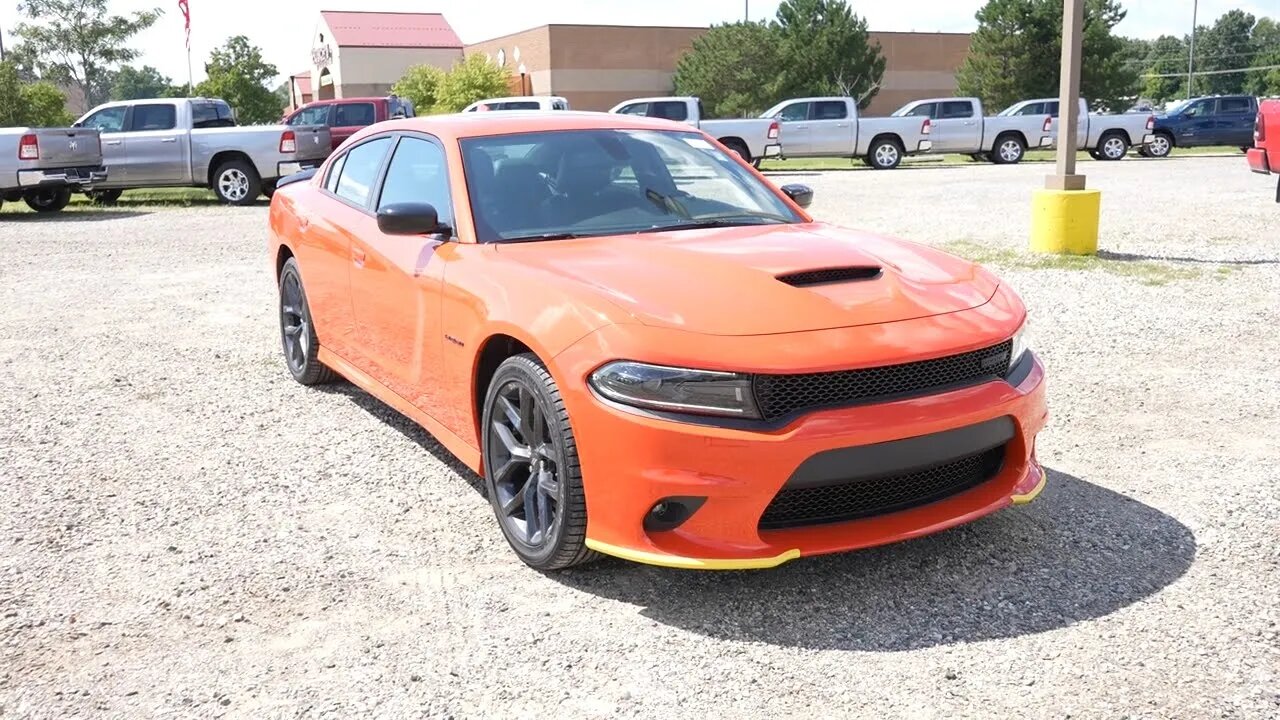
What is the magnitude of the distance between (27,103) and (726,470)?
34.3 m

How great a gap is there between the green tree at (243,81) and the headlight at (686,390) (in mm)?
55783

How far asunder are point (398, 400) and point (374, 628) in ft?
5.35

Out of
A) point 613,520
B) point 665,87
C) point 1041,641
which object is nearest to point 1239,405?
point 1041,641

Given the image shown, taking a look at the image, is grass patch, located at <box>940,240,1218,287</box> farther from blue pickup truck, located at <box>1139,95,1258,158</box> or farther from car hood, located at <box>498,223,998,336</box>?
blue pickup truck, located at <box>1139,95,1258,158</box>

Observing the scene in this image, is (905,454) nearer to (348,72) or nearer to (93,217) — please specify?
(93,217)

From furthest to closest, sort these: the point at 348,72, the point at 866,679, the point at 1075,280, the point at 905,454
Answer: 1. the point at 348,72
2. the point at 1075,280
3. the point at 905,454
4. the point at 866,679

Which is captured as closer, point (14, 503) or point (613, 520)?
point (613, 520)

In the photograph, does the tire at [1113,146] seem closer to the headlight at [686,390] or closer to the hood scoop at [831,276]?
the hood scoop at [831,276]

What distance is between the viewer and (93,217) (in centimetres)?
1759

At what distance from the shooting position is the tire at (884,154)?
88.7 feet

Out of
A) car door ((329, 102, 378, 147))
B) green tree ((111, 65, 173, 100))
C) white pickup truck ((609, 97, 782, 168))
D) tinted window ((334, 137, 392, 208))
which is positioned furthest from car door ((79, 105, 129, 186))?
green tree ((111, 65, 173, 100))

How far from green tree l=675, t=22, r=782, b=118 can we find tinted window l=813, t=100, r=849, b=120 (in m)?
26.9

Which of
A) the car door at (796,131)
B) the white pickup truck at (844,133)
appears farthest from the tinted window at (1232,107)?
the car door at (796,131)

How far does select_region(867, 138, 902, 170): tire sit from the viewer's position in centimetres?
2705
